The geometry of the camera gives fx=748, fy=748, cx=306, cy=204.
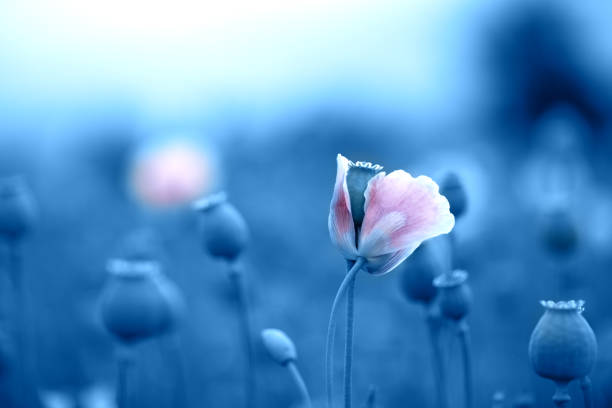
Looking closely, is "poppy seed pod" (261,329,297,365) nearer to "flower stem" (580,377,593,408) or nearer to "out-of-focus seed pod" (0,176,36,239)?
"flower stem" (580,377,593,408)

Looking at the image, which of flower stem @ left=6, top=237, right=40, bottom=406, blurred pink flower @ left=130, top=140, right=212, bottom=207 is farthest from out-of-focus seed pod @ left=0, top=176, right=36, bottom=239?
blurred pink flower @ left=130, top=140, right=212, bottom=207

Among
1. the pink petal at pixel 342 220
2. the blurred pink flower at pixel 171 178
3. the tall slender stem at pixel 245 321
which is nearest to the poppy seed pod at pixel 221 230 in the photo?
the tall slender stem at pixel 245 321

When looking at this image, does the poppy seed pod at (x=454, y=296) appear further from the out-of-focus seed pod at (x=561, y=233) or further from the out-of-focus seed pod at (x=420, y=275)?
the out-of-focus seed pod at (x=561, y=233)

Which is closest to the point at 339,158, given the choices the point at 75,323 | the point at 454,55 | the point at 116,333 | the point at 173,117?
the point at 116,333

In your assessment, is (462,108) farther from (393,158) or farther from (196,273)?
(196,273)

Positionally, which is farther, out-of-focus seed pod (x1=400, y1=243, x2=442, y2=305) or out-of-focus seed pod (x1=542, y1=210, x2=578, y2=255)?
out-of-focus seed pod (x1=542, y1=210, x2=578, y2=255)

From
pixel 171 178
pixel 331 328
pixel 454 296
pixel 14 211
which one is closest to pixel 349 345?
pixel 331 328
